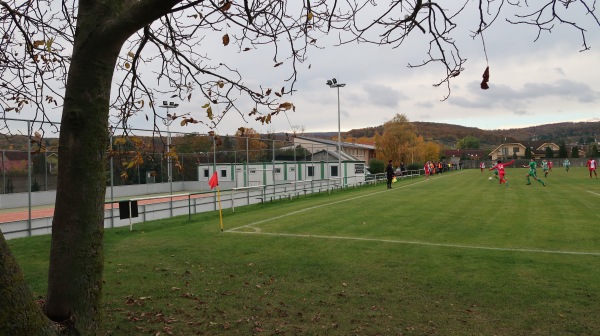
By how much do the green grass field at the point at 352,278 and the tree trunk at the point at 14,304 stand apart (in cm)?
275

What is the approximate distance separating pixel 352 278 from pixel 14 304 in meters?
5.56

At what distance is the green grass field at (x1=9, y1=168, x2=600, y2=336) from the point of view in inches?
206

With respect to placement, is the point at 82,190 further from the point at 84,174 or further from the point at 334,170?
the point at 334,170

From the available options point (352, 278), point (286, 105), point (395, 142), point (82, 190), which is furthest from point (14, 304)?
point (395, 142)

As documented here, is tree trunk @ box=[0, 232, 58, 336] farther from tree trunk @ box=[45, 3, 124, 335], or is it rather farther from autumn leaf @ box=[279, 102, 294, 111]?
autumn leaf @ box=[279, 102, 294, 111]

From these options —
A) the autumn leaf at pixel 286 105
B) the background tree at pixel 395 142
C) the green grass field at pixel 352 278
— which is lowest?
the green grass field at pixel 352 278

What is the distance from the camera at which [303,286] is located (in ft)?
22.3

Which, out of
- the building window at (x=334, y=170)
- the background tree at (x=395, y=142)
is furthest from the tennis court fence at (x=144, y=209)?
the background tree at (x=395, y=142)

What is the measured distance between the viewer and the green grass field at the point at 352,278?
5.23m

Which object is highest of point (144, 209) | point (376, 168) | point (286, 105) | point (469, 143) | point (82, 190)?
point (469, 143)

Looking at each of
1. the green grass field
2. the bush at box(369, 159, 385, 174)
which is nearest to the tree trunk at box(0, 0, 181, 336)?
the green grass field

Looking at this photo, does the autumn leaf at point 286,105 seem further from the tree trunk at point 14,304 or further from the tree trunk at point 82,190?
the tree trunk at point 14,304

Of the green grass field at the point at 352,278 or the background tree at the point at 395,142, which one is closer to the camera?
the green grass field at the point at 352,278

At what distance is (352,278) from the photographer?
23.8ft
